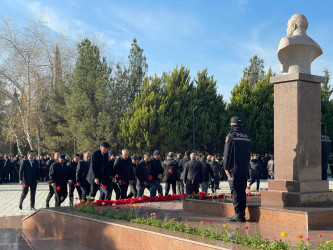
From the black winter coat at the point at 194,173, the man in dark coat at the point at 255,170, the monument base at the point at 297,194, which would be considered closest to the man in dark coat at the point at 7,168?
the man in dark coat at the point at 255,170

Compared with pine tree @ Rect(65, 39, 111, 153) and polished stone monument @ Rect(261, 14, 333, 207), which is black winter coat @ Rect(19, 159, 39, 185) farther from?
pine tree @ Rect(65, 39, 111, 153)

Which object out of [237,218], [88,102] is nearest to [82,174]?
[237,218]

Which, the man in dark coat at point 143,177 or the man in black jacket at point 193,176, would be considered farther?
the man in black jacket at point 193,176

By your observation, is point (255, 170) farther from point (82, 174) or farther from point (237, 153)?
point (237, 153)

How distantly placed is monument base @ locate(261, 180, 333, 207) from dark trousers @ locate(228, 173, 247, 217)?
1.93ft

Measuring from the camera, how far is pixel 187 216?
8383mm

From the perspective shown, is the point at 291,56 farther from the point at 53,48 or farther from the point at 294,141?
the point at 53,48

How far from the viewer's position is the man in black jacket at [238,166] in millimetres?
7379

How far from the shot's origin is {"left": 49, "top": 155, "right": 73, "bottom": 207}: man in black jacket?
1275cm

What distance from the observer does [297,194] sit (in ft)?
24.5

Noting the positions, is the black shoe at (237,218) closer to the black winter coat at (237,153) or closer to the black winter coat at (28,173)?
the black winter coat at (237,153)

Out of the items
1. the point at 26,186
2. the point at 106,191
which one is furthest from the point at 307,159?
the point at 26,186

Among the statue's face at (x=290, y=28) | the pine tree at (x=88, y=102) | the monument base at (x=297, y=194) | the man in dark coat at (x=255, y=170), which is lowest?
the monument base at (x=297, y=194)

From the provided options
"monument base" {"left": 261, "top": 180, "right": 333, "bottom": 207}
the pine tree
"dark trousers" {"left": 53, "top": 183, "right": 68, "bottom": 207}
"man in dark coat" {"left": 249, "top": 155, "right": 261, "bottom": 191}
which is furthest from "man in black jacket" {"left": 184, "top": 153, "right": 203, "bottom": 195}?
the pine tree
